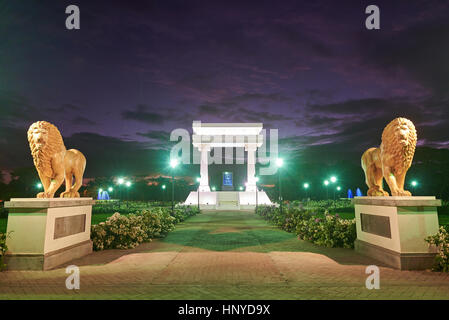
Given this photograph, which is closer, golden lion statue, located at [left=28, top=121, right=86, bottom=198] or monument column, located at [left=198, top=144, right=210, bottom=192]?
golden lion statue, located at [left=28, top=121, right=86, bottom=198]

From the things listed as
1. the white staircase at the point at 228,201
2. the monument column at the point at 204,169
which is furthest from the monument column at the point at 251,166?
the monument column at the point at 204,169

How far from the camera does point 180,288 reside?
5.25 metres

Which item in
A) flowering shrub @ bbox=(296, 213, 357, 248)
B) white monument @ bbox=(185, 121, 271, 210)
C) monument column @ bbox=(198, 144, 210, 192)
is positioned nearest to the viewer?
flowering shrub @ bbox=(296, 213, 357, 248)

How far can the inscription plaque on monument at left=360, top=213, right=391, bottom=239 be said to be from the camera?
7.02 m

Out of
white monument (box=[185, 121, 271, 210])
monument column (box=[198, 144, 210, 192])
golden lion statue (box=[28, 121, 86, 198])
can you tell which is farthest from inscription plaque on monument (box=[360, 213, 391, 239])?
monument column (box=[198, 144, 210, 192])

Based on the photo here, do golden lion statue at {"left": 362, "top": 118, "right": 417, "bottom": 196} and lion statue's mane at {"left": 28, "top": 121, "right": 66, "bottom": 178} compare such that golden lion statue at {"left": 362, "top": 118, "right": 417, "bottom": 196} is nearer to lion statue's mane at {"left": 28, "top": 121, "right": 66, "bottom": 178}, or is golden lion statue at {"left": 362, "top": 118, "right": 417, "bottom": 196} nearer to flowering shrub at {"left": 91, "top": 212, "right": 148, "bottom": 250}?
flowering shrub at {"left": 91, "top": 212, "right": 148, "bottom": 250}

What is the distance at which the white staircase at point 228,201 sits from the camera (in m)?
33.4

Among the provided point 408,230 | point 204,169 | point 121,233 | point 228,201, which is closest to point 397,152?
point 408,230

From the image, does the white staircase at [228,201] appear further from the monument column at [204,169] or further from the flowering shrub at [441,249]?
the flowering shrub at [441,249]

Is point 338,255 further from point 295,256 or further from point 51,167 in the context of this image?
point 51,167

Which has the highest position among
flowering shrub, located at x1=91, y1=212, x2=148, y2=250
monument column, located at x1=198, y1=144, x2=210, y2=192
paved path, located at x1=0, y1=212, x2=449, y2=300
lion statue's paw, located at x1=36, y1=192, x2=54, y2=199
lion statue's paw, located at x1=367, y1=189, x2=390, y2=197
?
monument column, located at x1=198, y1=144, x2=210, y2=192

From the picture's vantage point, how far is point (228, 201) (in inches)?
1395

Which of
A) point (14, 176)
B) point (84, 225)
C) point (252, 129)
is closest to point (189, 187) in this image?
point (252, 129)

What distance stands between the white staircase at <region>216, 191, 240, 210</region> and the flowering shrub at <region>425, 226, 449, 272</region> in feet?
89.5
